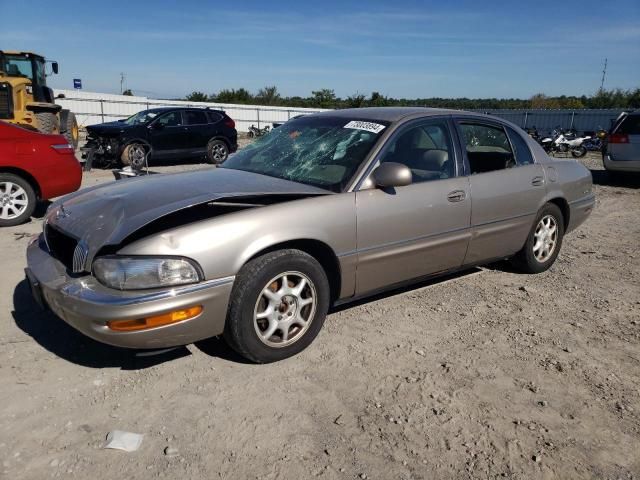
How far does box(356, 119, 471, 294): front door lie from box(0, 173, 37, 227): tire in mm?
5025

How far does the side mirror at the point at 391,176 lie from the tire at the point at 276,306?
724 millimetres

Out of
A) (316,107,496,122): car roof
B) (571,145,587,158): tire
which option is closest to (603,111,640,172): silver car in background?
(571,145,587,158): tire

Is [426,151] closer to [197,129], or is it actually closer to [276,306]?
[276,306]

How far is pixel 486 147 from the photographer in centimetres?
478

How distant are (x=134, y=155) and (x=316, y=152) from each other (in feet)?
33.9

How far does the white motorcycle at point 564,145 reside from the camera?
1870cm

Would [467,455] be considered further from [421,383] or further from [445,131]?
[445,131]

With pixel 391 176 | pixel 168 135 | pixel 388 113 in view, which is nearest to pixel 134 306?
pixel 391 176

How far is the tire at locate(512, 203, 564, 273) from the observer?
495cm

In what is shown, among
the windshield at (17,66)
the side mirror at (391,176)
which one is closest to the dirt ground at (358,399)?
the side mirror at (391,176)

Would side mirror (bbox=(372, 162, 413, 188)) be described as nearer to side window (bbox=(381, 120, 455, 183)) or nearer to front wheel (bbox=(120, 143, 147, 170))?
side window (bbox=(381, 120, 455, 183))

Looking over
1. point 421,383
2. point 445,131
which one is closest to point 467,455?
point 421,383

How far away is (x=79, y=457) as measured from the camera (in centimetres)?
241

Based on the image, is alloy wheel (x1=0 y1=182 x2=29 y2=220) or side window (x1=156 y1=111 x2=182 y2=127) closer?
alloy wheel (x1=0 y1=182 x2=29 y2=220)
